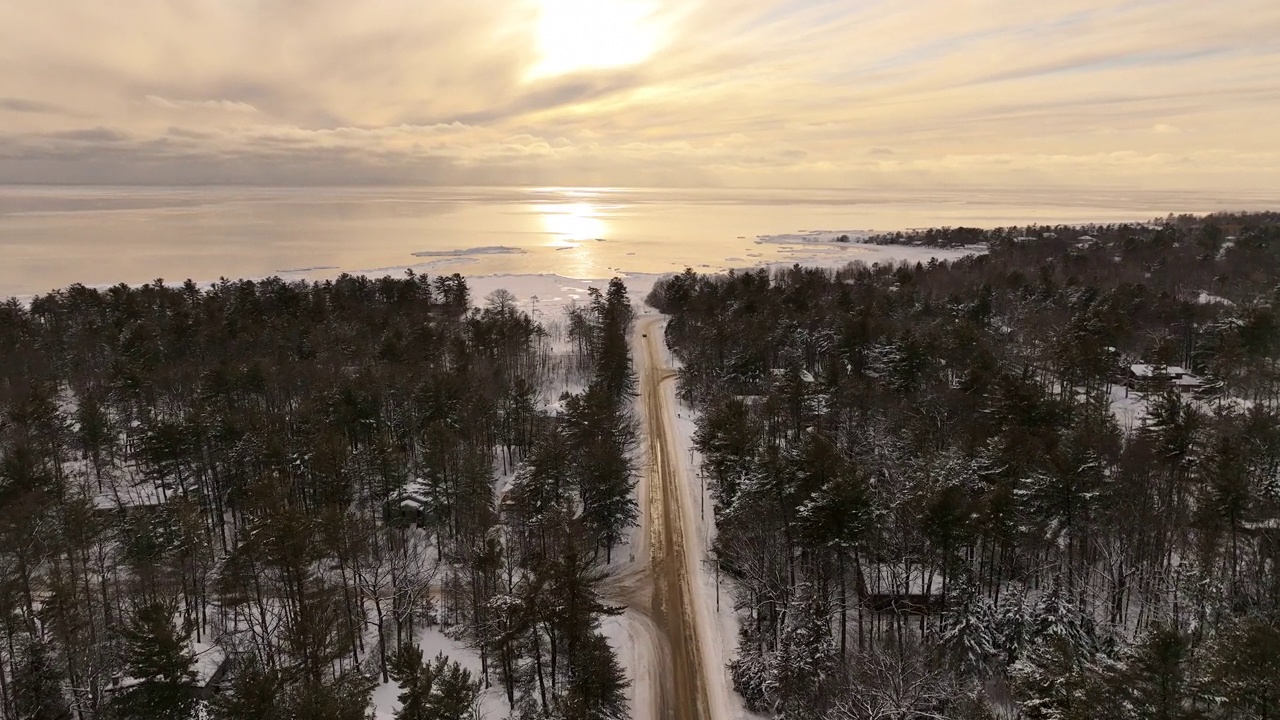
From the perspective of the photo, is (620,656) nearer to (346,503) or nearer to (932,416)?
(346,503)

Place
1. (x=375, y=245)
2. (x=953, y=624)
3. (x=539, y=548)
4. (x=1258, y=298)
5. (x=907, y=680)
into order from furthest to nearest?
(x=375, y=245)
(x=1258, y=298)
(x=539, y=548)
(x=953, y=624)
(x=907, y=680)

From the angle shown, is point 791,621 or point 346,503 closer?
point 791,621

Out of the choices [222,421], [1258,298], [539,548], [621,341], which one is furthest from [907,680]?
[1258,298]

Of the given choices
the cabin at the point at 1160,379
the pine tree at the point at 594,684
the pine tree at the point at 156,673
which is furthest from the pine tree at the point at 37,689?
the cabin at the point at 1160,379

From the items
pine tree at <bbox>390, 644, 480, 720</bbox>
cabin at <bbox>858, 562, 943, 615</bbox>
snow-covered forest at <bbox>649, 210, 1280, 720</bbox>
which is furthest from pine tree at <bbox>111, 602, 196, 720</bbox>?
cabin at <bbox>858, 562, 943, 615</bbox>

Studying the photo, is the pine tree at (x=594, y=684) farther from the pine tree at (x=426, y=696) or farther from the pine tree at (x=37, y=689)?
the pine tree at (x=37, y=689)

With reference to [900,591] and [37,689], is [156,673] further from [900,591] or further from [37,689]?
[900,591]

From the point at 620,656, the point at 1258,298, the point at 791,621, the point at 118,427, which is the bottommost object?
the point at 620,656
